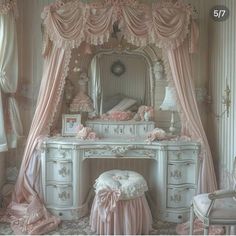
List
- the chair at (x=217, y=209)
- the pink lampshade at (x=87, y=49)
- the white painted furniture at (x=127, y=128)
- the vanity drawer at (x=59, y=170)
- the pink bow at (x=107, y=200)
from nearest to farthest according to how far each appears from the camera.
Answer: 1. the chair at (x=217, y=209)
2. the pink bow at (x=107, y=200)
3. the vanity drawer at (x=59, y=170)
4. the pink lampshade at (x=87, y=49)
5. the white painted furniture at (x=127, y=128)

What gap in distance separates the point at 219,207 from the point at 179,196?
2.76 feet

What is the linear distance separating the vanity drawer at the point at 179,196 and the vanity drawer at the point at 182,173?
0.25ft

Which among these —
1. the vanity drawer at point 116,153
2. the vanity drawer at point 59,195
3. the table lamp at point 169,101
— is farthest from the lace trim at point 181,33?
the vanity drawer at point 59,195

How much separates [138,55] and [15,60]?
1422mm

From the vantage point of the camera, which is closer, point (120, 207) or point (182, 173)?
point (120, 207)

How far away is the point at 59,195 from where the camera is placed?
3340 millimetres

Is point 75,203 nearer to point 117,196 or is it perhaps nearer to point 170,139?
point 117,196

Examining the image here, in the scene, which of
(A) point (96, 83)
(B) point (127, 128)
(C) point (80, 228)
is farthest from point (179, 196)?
(A) point (96, 83)

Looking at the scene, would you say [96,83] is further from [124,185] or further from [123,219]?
[123,219]

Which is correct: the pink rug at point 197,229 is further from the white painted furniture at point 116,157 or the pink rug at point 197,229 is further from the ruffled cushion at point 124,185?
the ruffled cushion at point 124,185

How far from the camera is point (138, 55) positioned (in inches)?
147

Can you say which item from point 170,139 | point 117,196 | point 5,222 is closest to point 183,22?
point 170,139

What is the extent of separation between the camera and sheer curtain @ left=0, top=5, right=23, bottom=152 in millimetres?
3369

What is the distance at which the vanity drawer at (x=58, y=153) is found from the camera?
129 inches
